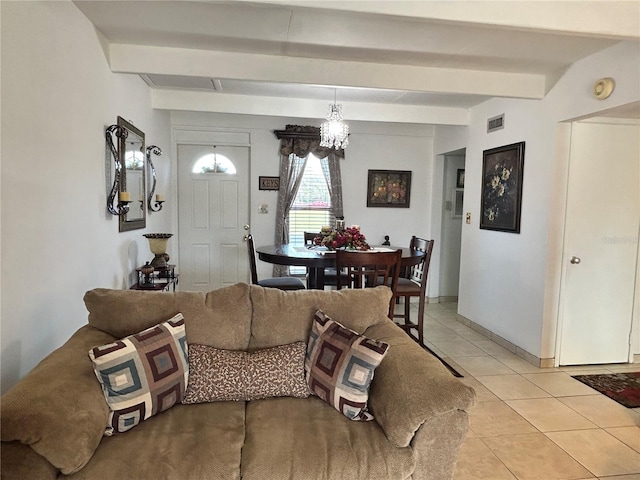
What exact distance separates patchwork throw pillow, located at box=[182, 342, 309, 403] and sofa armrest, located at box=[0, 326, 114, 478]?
373mm

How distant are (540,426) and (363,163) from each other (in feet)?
11.8

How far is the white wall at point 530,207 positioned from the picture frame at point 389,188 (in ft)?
3.55

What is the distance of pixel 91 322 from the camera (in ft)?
6.20

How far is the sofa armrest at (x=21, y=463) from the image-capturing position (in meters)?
1.19

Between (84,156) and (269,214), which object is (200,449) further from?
(269,214)

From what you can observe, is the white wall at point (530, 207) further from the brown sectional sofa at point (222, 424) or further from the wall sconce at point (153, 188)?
the wall sconce at point (153, 188)

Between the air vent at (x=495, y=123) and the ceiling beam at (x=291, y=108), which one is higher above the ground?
the ceiling beam at (x=291, y=108)

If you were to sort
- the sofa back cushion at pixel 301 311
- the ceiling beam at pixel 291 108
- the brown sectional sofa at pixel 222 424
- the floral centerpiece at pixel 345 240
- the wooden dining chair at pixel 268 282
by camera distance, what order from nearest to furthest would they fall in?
1. the brown sectional sofa at pixel 222 424
2. the sofa back cushion at pixel 301 311
3. the floral centerpiece at pixel 345 240
4. the wooden dining chair at pixel 268 282
5. the ceiling beam at pixel 291 108

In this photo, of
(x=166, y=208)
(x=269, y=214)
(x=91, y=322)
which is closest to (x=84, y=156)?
(x=91, y=322)

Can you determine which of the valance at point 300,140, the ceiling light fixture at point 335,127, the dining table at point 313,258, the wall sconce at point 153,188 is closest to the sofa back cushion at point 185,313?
the dining table at point 313,258

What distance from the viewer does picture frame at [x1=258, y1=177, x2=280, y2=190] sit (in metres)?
5.13

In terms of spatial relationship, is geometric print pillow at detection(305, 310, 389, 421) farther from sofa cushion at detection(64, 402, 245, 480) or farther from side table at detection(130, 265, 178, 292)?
side table at detection(130, 265, 178, 292)

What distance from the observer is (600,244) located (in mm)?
3338

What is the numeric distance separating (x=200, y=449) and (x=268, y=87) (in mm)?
3196
